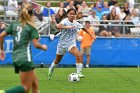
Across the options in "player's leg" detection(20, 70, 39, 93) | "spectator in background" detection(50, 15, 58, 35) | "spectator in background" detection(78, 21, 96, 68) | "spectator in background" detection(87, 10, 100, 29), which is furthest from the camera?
"spectator in background" detection(87, 10, 100, 29)

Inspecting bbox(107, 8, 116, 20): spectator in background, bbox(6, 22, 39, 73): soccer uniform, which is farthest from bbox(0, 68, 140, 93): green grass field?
bbox(107, 8, 116, 20): spectator in background

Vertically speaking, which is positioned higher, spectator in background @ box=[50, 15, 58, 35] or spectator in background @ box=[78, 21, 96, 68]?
spectator in background @ box=[50, 15, 58, 35]

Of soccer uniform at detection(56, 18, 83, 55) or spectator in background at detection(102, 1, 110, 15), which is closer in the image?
soccer uniform at detection(56, 18, 83, 55)

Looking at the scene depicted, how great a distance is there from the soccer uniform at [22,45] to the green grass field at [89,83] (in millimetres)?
3358

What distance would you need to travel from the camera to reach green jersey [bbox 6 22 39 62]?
9.98m

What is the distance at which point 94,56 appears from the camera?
75.9 feet

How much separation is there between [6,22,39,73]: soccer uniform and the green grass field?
3358 mm

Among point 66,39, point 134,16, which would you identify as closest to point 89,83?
point 66,39

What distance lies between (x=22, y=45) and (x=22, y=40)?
0.10 metres

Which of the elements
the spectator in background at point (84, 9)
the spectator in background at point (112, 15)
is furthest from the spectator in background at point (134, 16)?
the spectator in background at point (84, 9)

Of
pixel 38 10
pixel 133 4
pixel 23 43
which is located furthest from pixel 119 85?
pixel 133 4

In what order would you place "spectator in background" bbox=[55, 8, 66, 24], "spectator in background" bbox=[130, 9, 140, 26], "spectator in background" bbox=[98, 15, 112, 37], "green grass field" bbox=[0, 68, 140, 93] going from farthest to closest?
"spectator in background" bbox=[130, 9, 140, 26] → "spectator in background" bbox=[55, 8, 66, 24] → "spectator in background" bbox=[98, 15, 112, 37] → "green grass field" bbox=[0, 68, 140, 93]

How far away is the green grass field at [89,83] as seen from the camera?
13.5 m

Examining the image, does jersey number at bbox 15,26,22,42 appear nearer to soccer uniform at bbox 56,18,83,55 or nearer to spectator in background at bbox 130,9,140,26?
soccer uniform at bbox 56,18,83,55
